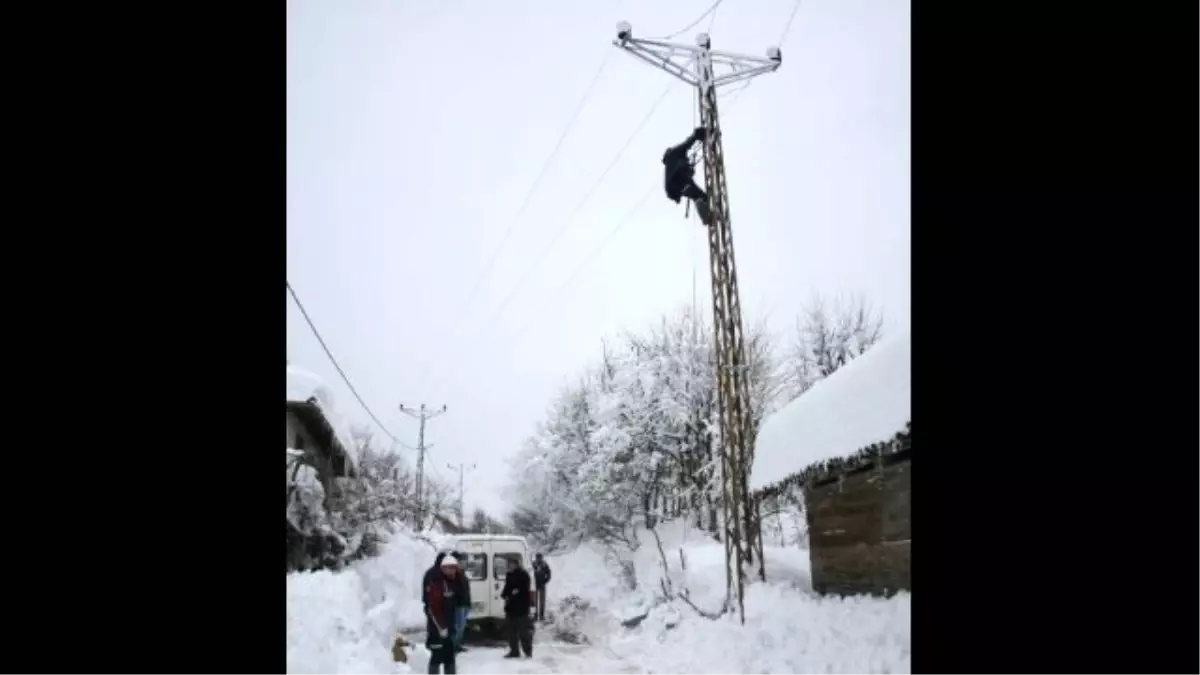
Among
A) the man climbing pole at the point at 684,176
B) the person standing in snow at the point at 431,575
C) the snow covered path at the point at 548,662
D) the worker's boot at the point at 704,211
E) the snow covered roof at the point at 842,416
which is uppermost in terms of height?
the man climbing pole at the point at 684,176

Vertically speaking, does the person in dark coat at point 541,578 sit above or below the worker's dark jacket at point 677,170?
below

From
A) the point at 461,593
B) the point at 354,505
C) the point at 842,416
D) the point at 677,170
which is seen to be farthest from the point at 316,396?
the point at 842,416

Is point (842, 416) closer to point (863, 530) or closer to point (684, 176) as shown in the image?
point (863, 530)

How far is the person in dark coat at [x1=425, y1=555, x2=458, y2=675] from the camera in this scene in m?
3.62

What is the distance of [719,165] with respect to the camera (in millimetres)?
4016

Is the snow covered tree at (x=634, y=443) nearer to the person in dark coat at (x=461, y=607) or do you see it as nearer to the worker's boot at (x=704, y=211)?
the worker's boot at (x=704, y=211)

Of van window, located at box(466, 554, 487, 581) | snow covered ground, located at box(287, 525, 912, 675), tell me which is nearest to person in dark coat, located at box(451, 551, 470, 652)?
snow covered ground, located at box(287, 525, 912, 675)

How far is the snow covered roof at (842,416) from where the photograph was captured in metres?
3.65

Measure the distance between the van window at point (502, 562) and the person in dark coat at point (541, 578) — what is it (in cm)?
34

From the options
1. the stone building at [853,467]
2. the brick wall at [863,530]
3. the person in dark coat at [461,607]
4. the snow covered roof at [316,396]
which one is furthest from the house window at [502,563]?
the brick wall at [863,530]
